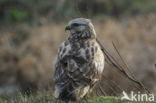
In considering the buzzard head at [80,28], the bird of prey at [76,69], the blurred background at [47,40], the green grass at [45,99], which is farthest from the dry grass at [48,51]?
the bird of prey at [76,69]

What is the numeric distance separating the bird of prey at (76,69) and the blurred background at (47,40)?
5.86m

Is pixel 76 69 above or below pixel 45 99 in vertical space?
above

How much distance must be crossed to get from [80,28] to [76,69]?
3.22ft

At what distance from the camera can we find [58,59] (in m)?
7.74

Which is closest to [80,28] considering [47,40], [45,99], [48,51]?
[45,99]

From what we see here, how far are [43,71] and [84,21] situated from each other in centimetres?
1155

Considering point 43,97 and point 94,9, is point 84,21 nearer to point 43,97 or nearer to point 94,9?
point 43,97

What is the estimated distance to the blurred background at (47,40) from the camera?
18.5 meters

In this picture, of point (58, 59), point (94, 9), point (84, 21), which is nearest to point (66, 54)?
point (58, 59)

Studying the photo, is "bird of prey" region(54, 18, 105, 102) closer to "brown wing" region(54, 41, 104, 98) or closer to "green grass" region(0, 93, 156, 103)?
"brown wing" region(54, 41, 104, 98)

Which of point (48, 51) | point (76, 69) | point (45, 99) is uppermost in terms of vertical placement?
point (76, 69)

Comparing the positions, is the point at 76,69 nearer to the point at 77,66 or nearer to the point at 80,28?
the point at 77,66

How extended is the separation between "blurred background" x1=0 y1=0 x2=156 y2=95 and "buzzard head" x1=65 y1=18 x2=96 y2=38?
5533mm

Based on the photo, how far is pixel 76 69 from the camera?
24.4 ft
